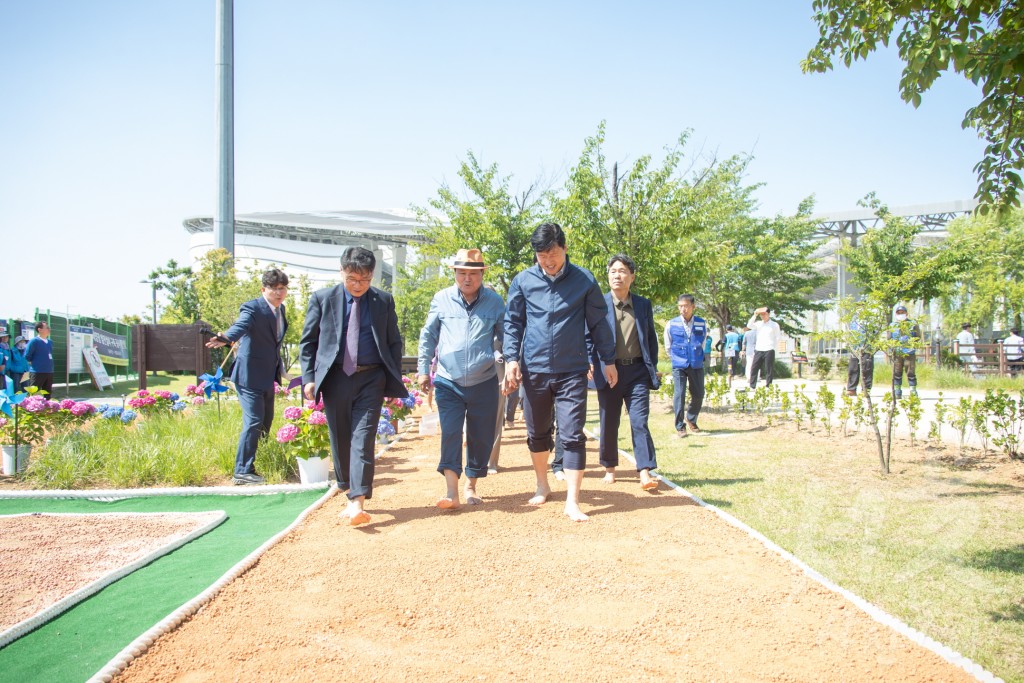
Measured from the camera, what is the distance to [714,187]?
25.1 m

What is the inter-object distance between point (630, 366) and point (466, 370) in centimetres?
168

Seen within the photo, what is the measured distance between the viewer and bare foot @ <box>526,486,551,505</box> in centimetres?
534

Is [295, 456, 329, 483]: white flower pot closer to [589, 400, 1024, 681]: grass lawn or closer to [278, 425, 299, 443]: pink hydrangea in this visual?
[278, 425, 299, 443]: pink hydrangea

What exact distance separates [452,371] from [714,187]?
72.3ft

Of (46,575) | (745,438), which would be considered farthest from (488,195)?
(46,575)

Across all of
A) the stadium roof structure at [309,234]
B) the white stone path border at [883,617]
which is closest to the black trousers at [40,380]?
the white stone path border at [883,617]

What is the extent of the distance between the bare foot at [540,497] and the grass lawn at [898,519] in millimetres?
1283

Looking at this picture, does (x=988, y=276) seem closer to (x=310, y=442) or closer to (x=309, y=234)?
(x=310, y=442)

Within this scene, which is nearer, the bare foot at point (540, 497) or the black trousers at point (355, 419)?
the black trousers at point (355, 419)

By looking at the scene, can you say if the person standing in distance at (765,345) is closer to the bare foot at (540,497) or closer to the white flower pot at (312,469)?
the bare foot at (540,497)

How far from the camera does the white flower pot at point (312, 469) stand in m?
6.22

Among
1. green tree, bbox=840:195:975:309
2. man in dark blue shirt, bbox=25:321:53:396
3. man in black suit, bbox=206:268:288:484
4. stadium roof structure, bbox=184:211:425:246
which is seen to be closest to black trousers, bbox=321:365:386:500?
man in black suit, bbox=206:268:288:484

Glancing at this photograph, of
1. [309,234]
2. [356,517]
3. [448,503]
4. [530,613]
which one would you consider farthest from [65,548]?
[309,234]

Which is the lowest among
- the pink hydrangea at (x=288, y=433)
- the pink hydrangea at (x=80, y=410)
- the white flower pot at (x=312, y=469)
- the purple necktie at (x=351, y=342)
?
the white flower pot at (x=312, y=469)
